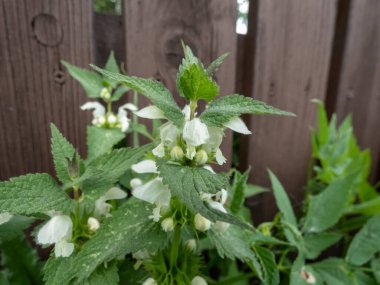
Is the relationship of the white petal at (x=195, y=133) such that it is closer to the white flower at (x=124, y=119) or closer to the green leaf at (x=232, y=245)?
the green leaf at (x=232, y=245)

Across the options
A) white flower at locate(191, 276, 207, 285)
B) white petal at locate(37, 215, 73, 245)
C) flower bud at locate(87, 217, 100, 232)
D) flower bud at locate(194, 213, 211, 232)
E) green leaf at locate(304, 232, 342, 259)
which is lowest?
green leaf at locate(304, 232, 342, 259)

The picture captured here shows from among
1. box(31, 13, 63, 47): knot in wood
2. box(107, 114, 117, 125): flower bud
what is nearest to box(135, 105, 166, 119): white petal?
box(107, 114, 117, 125): flower bud

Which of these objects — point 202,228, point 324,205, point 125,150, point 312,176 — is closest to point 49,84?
point 125,150

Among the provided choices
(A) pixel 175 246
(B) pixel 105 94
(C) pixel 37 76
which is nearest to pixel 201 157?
(A) pixel 175 246

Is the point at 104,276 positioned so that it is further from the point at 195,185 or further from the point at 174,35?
the point at 174,35

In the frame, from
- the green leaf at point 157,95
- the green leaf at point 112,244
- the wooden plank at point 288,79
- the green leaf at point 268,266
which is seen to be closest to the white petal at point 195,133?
the green leaf at point 157,95

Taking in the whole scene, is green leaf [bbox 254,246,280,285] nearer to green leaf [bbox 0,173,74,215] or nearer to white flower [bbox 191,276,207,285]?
white flower [bbox 191,276,207,285]

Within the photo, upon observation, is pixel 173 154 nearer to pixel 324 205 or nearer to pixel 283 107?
pixel 324 205
